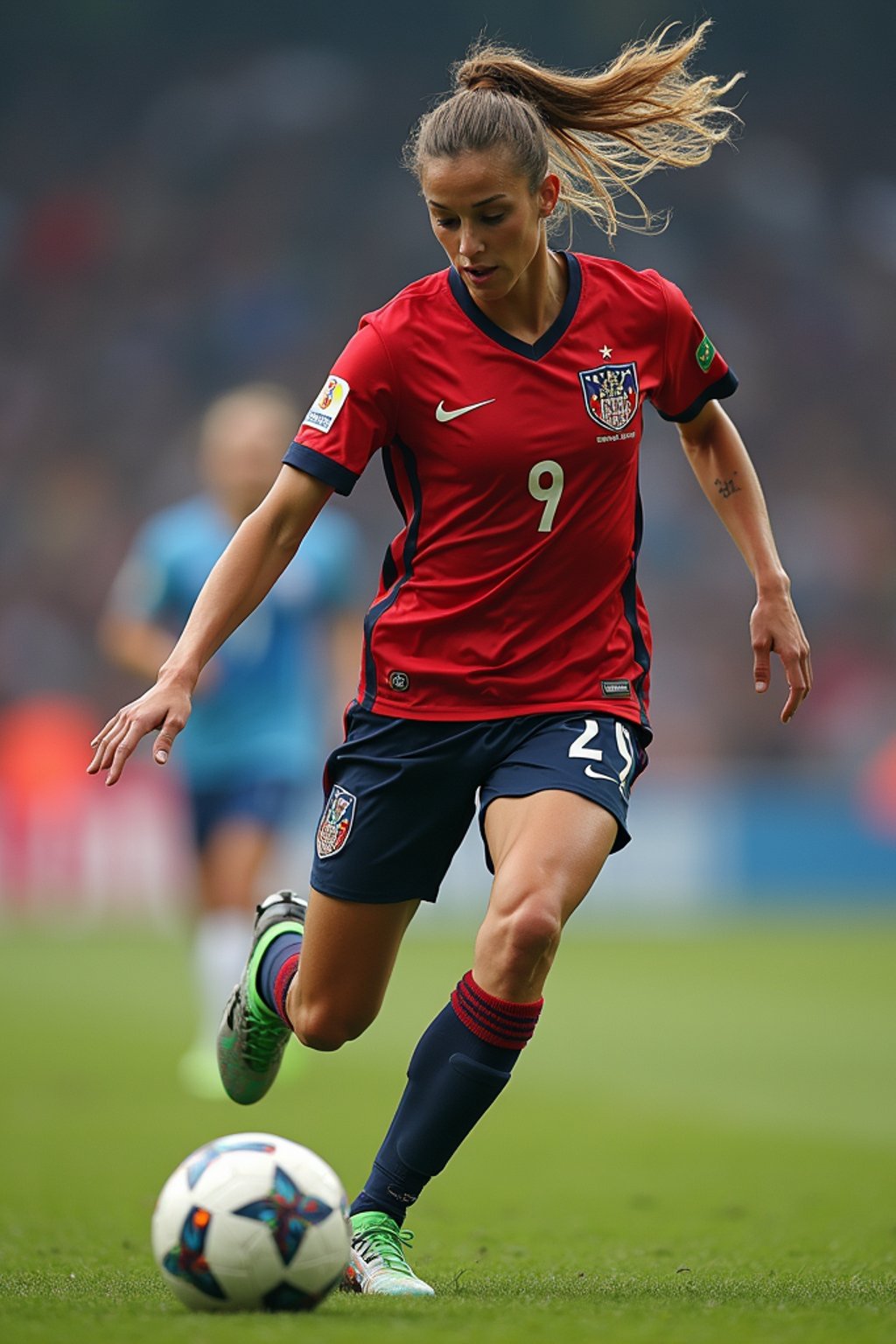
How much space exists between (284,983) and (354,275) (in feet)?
60.2

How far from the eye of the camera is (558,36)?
77.1ft

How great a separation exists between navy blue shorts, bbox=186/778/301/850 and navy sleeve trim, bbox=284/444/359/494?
4207 mm

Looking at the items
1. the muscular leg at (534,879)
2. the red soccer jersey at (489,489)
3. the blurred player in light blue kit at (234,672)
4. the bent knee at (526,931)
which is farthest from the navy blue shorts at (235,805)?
the bent knee at (526,931)

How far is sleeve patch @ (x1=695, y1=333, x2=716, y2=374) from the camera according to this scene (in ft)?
14.6

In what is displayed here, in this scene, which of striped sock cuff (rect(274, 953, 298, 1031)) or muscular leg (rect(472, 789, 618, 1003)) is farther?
striped sock cuff (rect(274, 953, 298, 1031))

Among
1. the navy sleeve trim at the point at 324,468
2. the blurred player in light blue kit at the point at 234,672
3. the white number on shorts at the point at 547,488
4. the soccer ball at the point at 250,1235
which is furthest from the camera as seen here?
the blurred player in light blue kit at the point at 234,672

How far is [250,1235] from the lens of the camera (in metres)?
3.35

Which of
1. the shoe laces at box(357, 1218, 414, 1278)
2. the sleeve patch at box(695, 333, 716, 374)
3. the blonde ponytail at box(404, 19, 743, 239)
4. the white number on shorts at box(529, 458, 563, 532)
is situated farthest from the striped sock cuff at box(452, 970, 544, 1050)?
the blonde ponytail at box(404, 19, 743, 239)

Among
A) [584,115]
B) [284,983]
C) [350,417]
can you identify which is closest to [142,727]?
[350,417]

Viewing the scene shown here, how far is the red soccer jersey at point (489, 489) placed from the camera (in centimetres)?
405

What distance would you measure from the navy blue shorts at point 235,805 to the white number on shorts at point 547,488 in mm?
4175

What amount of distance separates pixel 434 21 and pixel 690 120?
20088 mm

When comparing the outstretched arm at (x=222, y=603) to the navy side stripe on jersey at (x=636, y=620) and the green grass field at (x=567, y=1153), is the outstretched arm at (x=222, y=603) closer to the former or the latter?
the navy side stripe on jersey at (x=636, y=620)

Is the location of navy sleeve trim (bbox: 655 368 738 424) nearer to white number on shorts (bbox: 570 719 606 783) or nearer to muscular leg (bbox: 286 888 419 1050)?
white number on shorts (bbox: 570 719 606 783)
